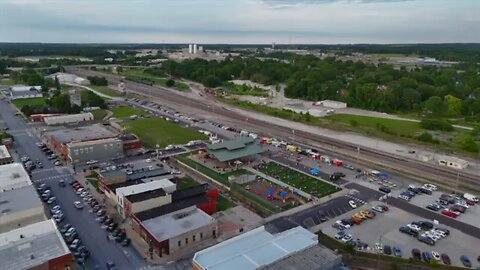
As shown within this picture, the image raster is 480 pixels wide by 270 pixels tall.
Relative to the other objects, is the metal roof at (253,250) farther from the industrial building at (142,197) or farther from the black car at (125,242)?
the industrial building at (142,197)

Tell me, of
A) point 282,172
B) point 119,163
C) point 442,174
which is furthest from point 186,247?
point 442,174

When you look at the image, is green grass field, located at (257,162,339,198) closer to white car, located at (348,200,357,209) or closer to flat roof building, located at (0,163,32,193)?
white car, located at (348,200,357,209)

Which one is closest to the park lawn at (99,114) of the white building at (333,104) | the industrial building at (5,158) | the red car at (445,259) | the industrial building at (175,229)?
the industrial building at (5,158)

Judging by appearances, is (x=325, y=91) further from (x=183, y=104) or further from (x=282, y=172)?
(x=282, y=172)

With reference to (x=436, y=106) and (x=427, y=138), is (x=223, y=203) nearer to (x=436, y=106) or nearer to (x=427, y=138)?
(x=427, y=138)

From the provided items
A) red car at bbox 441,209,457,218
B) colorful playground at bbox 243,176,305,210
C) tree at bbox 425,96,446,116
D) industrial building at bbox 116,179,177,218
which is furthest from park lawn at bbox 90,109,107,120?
tree at bbox 425,96,446,116

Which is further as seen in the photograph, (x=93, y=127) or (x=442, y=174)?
(x=93, y=127)

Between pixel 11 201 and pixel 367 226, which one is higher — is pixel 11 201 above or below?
above
